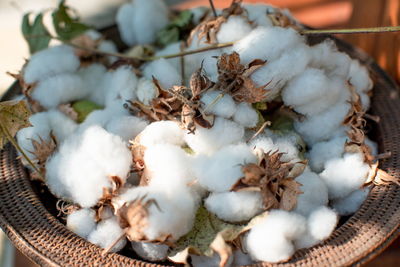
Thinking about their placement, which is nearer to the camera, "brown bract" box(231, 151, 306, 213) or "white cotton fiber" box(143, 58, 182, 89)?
"brown bract" box(231, 151, 306, 213)

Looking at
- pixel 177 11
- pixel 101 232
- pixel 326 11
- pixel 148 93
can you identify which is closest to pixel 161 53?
pixel 148 93

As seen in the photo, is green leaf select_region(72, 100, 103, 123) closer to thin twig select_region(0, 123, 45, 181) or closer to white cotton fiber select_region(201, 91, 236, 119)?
thin twig select_region(0, 123, 45, 181)

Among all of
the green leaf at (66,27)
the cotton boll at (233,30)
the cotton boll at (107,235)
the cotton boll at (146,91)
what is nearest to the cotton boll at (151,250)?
the cotton boll at (107,235)

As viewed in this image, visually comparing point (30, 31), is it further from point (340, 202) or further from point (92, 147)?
point (340, 202)

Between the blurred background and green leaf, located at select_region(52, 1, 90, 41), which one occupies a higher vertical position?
green leaf, located at select_region(52, 1, 90, 41)

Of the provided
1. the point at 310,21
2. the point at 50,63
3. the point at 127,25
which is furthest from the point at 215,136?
the point at 310,21

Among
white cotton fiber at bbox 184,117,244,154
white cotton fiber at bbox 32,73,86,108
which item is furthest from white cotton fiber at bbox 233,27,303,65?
white cotton fiber at bbox 32,73,86,108

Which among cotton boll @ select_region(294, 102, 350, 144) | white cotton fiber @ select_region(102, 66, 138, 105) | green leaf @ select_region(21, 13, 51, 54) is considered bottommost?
cotton boll @ select_region(294, 102, 350, 144)
